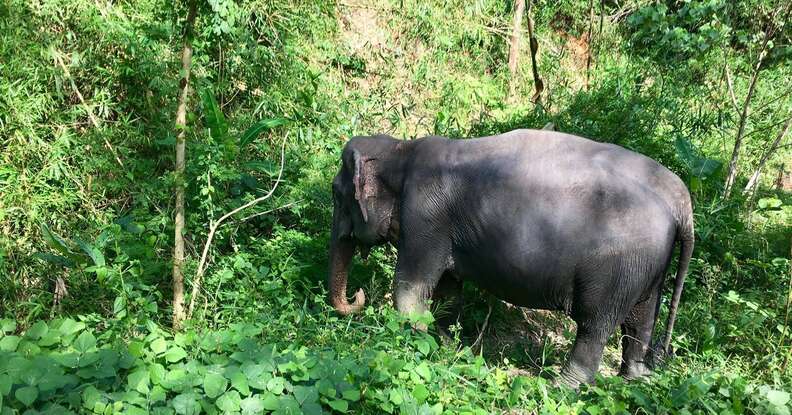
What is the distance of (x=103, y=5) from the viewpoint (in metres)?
6.18

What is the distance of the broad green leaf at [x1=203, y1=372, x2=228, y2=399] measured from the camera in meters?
3.03

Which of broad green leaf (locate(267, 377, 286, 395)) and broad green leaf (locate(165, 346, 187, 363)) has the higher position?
broad green leaf (locate(165, 346, 187, 363))

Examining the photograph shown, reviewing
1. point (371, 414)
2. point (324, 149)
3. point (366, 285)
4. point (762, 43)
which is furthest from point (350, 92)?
point (371, 414)

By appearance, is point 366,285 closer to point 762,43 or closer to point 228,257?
point 228,257

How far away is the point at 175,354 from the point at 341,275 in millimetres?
1811

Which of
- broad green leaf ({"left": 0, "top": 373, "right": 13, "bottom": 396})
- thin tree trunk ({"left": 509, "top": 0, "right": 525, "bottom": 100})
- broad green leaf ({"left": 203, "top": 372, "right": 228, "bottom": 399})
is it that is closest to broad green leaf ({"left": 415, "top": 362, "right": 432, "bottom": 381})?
broad green leaf ({"left": 203, "top": 372, "right": 228, "bottom": 399})

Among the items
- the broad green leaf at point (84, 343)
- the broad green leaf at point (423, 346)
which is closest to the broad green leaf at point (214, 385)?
the broad green leaf at point (84, 343)

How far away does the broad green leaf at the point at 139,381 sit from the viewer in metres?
3.07

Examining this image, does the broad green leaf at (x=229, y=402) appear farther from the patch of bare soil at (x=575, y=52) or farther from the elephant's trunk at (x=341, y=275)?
the patch of bare soil at (x=575, y=52)

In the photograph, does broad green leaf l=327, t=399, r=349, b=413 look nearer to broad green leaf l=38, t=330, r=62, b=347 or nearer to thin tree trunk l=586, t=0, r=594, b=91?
broad green leaf l=38, t=330, r=62, b=347

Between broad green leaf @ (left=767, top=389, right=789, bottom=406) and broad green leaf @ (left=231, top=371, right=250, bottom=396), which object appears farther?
broad green leaf @ (left=767, top=389, right=789, bottom=406)

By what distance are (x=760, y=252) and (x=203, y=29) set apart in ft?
16.1

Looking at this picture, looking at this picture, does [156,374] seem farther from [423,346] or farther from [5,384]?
[423,346]

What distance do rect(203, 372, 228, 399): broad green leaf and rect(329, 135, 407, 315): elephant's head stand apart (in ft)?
6.00
